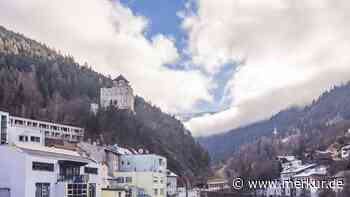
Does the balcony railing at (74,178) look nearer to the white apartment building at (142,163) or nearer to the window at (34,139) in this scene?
the window at (34,139)

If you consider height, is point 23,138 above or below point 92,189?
above

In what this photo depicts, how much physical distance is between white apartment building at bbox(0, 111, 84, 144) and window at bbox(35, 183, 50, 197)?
662 cm

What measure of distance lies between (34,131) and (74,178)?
19.8m

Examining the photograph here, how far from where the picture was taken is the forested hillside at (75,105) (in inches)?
3649

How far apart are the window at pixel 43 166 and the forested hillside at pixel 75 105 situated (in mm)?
45900

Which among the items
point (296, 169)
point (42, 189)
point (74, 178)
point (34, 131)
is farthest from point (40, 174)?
point (296, 169)

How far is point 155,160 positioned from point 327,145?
291 feet

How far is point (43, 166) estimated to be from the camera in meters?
35.0

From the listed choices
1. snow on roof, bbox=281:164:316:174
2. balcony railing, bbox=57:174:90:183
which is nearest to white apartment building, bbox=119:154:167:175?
balcony railing, bbox=57:174:90:183

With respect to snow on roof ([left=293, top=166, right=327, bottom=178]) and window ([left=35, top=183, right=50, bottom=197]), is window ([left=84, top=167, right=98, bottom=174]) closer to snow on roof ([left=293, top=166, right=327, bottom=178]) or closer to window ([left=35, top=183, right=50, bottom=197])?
window ([left=35, top=183, right=50, bottom=197])

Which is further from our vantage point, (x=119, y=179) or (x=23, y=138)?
(x=119, y=179)

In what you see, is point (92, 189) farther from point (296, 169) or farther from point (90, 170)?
point (296, 169)

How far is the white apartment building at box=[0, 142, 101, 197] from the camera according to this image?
3319 centimetres

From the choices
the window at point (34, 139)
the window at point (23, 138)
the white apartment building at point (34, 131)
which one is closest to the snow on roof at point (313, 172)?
the white apartment building at point (34, 131)
